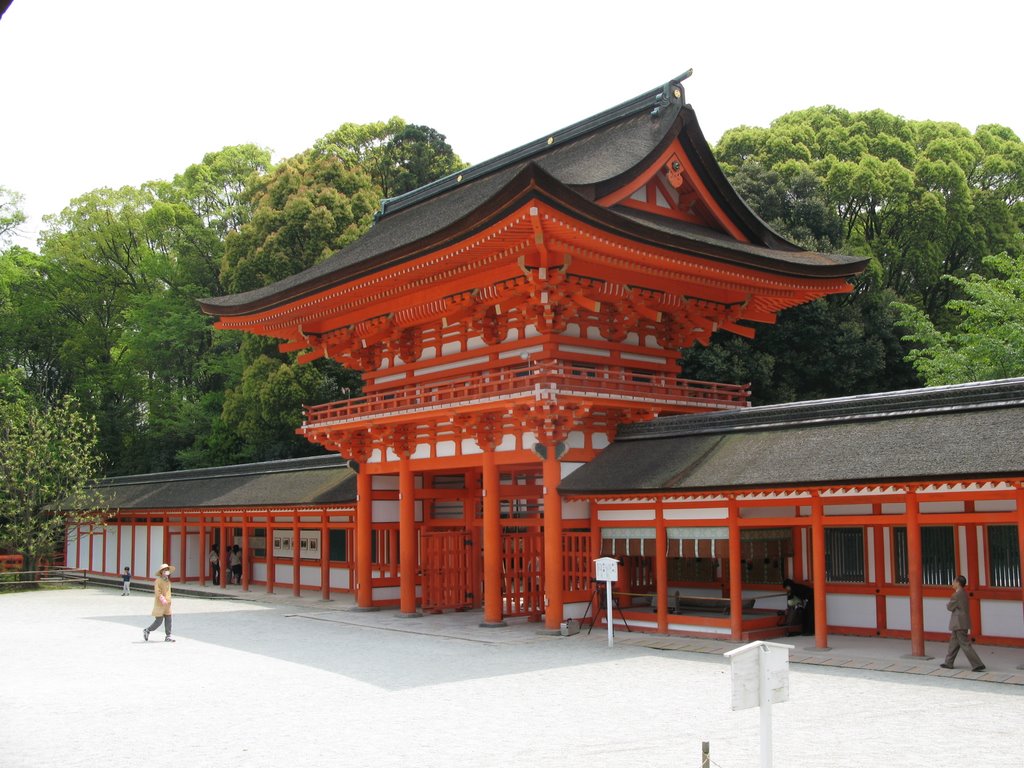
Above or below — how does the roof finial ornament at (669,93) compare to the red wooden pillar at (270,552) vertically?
above

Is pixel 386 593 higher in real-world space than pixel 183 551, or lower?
lower

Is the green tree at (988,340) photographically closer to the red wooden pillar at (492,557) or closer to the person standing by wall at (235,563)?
the red wooden pillar at (492,557)

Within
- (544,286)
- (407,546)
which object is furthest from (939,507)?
(407,546)

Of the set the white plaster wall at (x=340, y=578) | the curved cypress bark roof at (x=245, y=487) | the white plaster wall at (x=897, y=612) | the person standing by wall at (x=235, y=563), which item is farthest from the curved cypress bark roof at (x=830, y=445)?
the person standing by wall at (x=235, y=563)

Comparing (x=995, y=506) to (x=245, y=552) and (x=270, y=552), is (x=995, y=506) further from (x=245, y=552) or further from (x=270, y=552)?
(x=245, y=552)

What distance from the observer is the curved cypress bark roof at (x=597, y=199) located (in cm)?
1906

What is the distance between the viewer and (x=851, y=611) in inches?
709

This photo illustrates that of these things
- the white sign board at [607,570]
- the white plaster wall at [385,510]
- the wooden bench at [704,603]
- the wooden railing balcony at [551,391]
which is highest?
the wooden railing balcony at [551,391]

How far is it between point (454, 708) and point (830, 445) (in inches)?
311

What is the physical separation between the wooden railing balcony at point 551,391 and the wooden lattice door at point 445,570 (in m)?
3.51

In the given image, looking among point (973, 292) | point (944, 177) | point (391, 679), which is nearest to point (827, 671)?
point (391, 679)

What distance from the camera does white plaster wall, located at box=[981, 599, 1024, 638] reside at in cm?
1585

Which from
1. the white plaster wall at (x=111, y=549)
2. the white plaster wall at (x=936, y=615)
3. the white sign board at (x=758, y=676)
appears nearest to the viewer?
the white sign board at (x=758, y=676)

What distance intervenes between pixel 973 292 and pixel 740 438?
14.8 m
